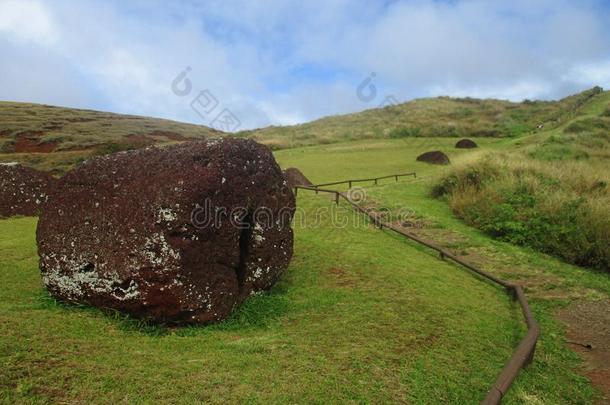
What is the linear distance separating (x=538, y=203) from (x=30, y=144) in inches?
1207

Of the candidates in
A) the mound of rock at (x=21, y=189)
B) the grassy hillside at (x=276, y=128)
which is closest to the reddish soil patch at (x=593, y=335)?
the mound of rock at (x=21, y=189)

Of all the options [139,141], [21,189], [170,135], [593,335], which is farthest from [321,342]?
[170,135]

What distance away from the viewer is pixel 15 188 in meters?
12.1

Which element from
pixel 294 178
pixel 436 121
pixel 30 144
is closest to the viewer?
pixel 294 178

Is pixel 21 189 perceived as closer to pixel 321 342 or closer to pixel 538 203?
pixel 321 342

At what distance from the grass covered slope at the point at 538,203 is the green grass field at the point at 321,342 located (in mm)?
916

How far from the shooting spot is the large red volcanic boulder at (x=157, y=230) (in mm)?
4582

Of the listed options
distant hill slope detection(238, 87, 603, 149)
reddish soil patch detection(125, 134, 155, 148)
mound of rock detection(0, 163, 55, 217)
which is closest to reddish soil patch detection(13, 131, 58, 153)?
reddish soil patch detection(125, 134, 155, 148)

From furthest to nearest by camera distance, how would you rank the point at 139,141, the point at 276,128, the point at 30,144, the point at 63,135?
the point at 276,128, the point at 63,135, the point at 139,141, the point at 30,144

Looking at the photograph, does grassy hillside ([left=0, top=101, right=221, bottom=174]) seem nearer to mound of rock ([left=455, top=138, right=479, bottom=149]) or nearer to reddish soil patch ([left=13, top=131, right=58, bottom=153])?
reddish soil patch ([left=13, top=131, right=58, bottom=153])

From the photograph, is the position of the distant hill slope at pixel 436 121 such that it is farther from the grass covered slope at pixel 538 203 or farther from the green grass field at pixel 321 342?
the green grass field at pixel 321 342

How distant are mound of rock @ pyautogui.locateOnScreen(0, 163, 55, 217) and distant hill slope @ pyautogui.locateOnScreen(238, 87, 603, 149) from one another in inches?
1224

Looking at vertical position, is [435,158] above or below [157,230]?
above

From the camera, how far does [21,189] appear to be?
1212cm
